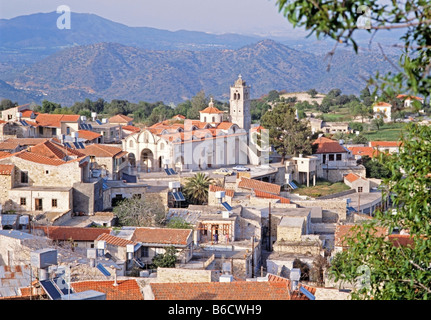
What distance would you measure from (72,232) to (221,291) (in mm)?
7177

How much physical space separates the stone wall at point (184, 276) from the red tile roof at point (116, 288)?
772 mm

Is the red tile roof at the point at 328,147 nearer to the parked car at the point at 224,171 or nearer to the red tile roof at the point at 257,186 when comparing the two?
the parked car at the point at 224,171

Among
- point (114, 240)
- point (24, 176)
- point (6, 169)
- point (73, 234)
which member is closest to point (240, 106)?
point (24, 176)

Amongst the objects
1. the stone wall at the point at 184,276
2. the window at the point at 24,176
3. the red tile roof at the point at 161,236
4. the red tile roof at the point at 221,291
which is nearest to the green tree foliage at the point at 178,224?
the red tile roof at the point at 161,236

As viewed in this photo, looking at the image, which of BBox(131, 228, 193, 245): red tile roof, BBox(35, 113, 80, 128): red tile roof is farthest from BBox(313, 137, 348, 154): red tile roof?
BBox(131, 228, 193, 245): red tile roof

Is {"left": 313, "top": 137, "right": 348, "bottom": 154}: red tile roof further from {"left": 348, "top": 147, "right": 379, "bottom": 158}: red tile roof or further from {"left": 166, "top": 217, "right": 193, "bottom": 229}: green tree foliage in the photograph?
{"left": 166, "top": 217, "right": 193, "bottom": 229}: green tree foliage

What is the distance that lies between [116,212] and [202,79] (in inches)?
2501

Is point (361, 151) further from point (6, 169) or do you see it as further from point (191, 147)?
point (6, 169)

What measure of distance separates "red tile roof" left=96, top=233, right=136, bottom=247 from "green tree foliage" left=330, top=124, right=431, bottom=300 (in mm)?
9657

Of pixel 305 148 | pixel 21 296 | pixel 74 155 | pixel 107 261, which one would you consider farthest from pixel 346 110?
pixel 21 296

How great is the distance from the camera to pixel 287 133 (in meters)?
31.4

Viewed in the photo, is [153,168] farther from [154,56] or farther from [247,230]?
[154,56]

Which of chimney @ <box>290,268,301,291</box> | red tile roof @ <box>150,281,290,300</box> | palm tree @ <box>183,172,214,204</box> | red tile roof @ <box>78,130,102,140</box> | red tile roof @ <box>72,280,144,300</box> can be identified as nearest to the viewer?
red tile roof @ <box>150,281,290,300</box>

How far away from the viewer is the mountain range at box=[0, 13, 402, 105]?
54969 millimetres
